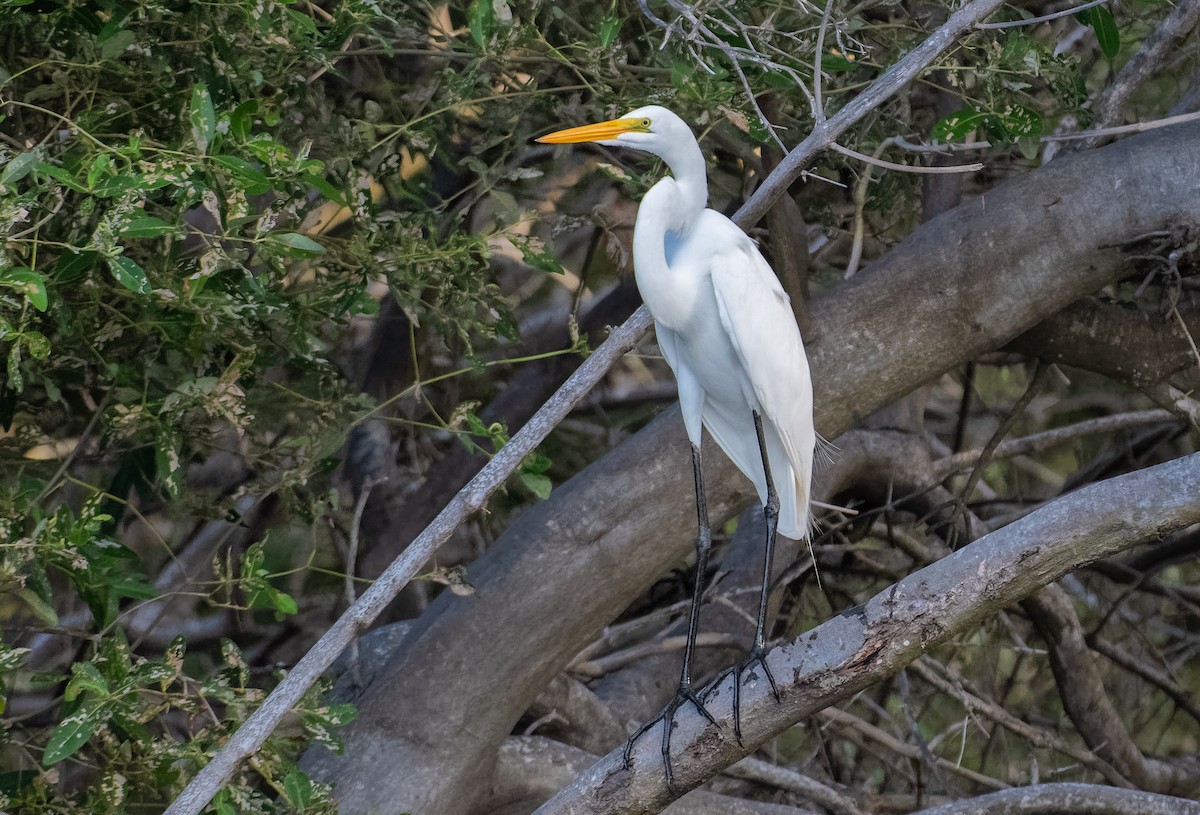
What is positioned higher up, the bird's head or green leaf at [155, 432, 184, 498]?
the bird's head

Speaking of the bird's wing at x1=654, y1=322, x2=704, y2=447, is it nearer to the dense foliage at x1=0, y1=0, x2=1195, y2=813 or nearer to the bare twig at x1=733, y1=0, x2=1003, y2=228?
the dense foliage at x1=0, y1=0, x2=1195, y2=813

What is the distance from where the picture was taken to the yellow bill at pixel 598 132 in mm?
1600

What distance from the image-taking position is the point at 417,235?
6.78 feet

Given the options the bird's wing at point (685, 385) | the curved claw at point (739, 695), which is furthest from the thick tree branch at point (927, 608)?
the bird's wing at point (685, 385)

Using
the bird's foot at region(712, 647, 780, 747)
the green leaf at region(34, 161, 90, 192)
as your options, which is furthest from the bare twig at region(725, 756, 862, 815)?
the green leaf at region(34, 161, 90, 192)

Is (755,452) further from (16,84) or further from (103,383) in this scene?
(16,84)

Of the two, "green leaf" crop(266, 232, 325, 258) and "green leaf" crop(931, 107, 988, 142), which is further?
"green leaf" crop(931, 107, 988, 142)

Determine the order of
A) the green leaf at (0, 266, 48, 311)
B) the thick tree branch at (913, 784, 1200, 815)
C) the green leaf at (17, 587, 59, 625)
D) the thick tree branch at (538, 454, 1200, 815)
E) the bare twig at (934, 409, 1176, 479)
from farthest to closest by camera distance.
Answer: the bare twig at (934, 409, 1176, 479)
the thick tree branch at (913, 784, 1200, 815)
the green leaf at (17, 587, 59, 625)
the green leaf at (0, 266, 48, 311)
the thick tree branch at (538, 454, 1200, 815)

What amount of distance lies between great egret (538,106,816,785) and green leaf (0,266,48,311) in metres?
0.64

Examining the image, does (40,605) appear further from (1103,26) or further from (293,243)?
(1103,26)

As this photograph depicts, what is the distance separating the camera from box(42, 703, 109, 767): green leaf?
1569 mm

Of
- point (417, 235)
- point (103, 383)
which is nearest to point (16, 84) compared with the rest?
point (103, 383)

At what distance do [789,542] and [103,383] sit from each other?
1.48m

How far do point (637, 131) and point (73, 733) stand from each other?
3.49ft
